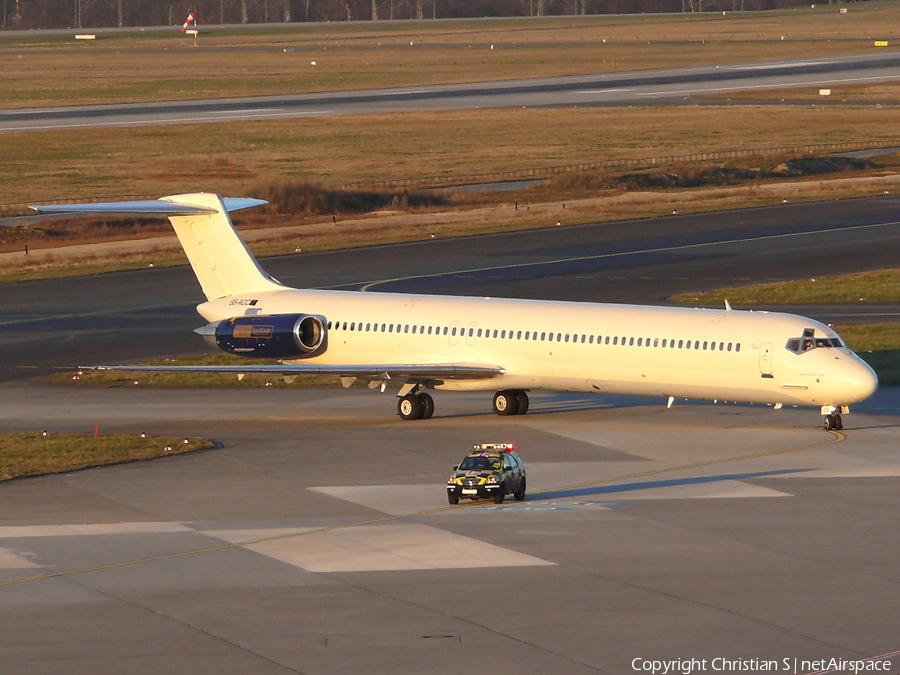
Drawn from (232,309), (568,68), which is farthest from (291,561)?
(568,68)

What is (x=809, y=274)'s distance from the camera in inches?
2515

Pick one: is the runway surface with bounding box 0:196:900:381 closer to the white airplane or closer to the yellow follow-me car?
the white airplane

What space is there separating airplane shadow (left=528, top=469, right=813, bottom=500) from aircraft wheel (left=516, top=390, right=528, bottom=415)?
872 cm

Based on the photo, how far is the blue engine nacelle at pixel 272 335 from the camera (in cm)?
4188

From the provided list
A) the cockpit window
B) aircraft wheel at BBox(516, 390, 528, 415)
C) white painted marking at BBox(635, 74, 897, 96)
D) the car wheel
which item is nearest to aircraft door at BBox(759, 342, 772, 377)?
the cockpit window

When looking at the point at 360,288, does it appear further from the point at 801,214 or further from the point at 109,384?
the point at 801,214

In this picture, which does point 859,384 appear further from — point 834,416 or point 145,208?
point 145,208

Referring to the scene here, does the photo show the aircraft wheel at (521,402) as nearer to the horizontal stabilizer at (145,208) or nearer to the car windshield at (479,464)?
the horizontal stabilizer at (145,208)

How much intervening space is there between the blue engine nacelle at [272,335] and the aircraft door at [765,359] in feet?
41.2

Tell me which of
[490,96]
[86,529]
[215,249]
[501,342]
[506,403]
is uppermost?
[490,96]

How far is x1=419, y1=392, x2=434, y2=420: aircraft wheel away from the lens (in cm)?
4153

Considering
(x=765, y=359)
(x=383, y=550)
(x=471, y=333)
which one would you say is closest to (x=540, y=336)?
(x=471, y=333)

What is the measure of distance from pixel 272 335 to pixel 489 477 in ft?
41.3

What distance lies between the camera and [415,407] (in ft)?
136
